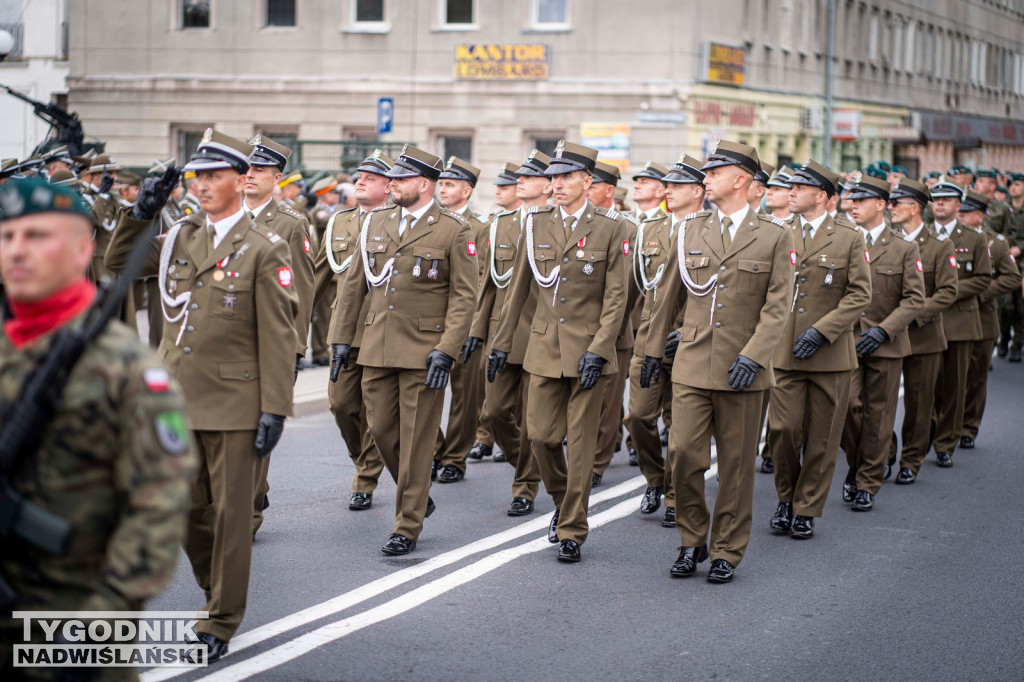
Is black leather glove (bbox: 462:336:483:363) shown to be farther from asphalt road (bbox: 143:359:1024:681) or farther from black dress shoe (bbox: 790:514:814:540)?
black dress shoe (bbox: 790:514:814:540)

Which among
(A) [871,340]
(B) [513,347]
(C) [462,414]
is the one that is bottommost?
(C) [462,414]

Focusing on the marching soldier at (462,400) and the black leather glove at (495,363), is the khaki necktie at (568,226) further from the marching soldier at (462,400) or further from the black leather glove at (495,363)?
the marching soldier at (462,400)

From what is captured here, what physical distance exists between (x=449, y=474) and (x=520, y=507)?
136cm

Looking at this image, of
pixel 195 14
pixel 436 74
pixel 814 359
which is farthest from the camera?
pixel 195 14

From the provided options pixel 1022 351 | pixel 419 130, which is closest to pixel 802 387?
pixel 1022 351

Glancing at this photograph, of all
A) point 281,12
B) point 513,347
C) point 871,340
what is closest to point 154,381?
point 513,347

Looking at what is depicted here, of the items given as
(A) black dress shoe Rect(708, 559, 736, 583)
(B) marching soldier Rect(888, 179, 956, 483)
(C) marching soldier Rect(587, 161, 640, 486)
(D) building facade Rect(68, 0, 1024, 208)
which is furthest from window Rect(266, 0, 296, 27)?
(A) black dress shoe Rect(708, 559, 736, 583)

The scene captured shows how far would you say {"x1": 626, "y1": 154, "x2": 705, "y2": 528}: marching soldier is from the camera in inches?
356

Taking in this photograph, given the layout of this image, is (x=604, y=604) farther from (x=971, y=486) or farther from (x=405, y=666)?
(x=971, y=486)

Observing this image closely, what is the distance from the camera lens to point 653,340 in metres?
7.90

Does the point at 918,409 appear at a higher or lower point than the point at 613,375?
lower

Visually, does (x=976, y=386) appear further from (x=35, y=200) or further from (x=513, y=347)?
(x=35, y=200)

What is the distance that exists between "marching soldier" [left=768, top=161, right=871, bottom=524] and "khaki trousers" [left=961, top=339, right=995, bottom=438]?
3.94 meters

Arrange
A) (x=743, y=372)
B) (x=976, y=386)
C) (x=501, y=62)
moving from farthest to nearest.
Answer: (x=501, y=62) < (x=976, y=386) < (x=743, y=372)
